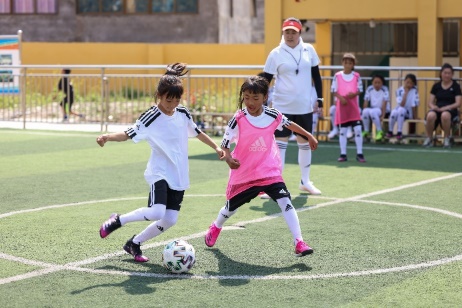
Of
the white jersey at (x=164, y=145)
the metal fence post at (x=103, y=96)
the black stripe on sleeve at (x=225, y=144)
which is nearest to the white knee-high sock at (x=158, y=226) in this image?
the white jersey at (x=164, y=145)

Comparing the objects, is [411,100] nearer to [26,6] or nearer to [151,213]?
[151,213]

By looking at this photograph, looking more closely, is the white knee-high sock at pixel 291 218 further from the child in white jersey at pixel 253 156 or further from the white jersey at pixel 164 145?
the white jersey at pixel 164 145

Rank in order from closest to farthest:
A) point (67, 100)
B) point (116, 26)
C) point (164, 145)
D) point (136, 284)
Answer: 1. point (136, 284)
2. point (164, 145)
3. point (67, 100)
4. point (116, 26)

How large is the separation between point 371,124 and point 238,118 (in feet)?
37.5

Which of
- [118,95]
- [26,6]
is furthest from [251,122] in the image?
[26,6]

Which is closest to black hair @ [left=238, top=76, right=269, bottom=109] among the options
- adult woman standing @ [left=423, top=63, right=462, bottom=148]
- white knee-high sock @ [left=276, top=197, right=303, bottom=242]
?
white knee-high sock @ [left=276, top=197, right=303, bottom=242]

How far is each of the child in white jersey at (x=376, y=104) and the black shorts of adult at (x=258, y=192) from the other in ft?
35.9

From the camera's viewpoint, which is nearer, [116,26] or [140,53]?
[140,53]

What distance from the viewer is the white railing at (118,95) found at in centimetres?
2117

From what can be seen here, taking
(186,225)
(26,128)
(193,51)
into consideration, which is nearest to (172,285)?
(186,225)

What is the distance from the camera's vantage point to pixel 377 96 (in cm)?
1922

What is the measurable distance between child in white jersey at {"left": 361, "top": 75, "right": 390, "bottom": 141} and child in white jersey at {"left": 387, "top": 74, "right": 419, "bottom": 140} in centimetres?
25

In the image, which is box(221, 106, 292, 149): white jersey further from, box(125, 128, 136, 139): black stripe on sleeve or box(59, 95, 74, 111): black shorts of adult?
box(59, 95, 74, 111): black shorts of adult

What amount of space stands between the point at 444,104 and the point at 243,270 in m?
11.3
